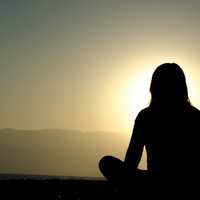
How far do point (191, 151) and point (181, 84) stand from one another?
2.79 ft

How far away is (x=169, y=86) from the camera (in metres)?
7.50

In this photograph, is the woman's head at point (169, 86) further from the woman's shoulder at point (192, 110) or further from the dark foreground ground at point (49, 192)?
Answer: the dark foreground ground at point (49, 192)

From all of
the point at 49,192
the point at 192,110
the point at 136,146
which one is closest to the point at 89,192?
the point at 49,192

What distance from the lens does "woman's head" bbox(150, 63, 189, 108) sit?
7.46 metres

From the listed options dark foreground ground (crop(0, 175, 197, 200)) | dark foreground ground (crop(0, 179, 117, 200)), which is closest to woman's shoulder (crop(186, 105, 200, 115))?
dark foreground ground (crop(0, 175, 197, 200))

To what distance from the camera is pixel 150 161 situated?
7598 mm

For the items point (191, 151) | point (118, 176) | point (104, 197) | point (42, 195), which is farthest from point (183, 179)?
point (42, 195)

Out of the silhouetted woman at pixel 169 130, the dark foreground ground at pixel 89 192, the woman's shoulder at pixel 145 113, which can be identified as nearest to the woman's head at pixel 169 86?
the silhouetted woman at pixel 169 130

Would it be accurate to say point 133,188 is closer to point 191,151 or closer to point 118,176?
point 118,176

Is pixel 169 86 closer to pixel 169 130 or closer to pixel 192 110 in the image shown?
pixel 192 110

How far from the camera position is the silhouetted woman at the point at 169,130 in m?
7.41

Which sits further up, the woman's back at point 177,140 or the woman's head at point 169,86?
the woman's head at point 169,86

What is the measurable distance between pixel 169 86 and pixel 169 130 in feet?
1.83

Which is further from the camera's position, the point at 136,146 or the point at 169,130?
the point at 136,146
